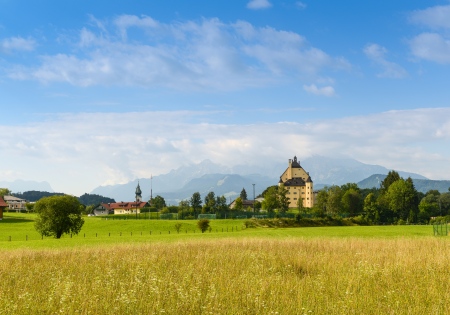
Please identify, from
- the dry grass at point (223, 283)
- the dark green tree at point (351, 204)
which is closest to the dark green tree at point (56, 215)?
the dry grass at point (223, 283)

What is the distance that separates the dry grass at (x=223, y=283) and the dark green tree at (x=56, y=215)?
140 ft

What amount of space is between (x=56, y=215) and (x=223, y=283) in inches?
2162

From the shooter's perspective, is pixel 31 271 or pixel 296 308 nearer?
pixel 296 308

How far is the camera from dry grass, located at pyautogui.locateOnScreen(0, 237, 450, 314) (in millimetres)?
11578

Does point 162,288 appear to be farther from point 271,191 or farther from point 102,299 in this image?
point 271,191

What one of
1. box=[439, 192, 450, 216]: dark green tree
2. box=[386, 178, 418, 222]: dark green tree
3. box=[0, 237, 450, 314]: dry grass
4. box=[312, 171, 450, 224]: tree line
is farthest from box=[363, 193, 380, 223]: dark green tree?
box=[0, 237, 450, 314]: dry grass

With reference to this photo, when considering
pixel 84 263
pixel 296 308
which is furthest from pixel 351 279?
pixel 84 263

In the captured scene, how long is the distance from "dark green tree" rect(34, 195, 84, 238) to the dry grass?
140 ft

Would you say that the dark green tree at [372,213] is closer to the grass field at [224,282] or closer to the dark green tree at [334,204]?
the dark green tree at [334,204]

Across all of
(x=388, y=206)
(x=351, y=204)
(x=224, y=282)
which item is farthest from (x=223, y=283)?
(x=351, y=204)

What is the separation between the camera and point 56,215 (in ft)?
209

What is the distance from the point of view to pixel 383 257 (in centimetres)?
2064

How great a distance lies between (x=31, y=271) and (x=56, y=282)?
3288mm

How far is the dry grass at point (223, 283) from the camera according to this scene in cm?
1158
